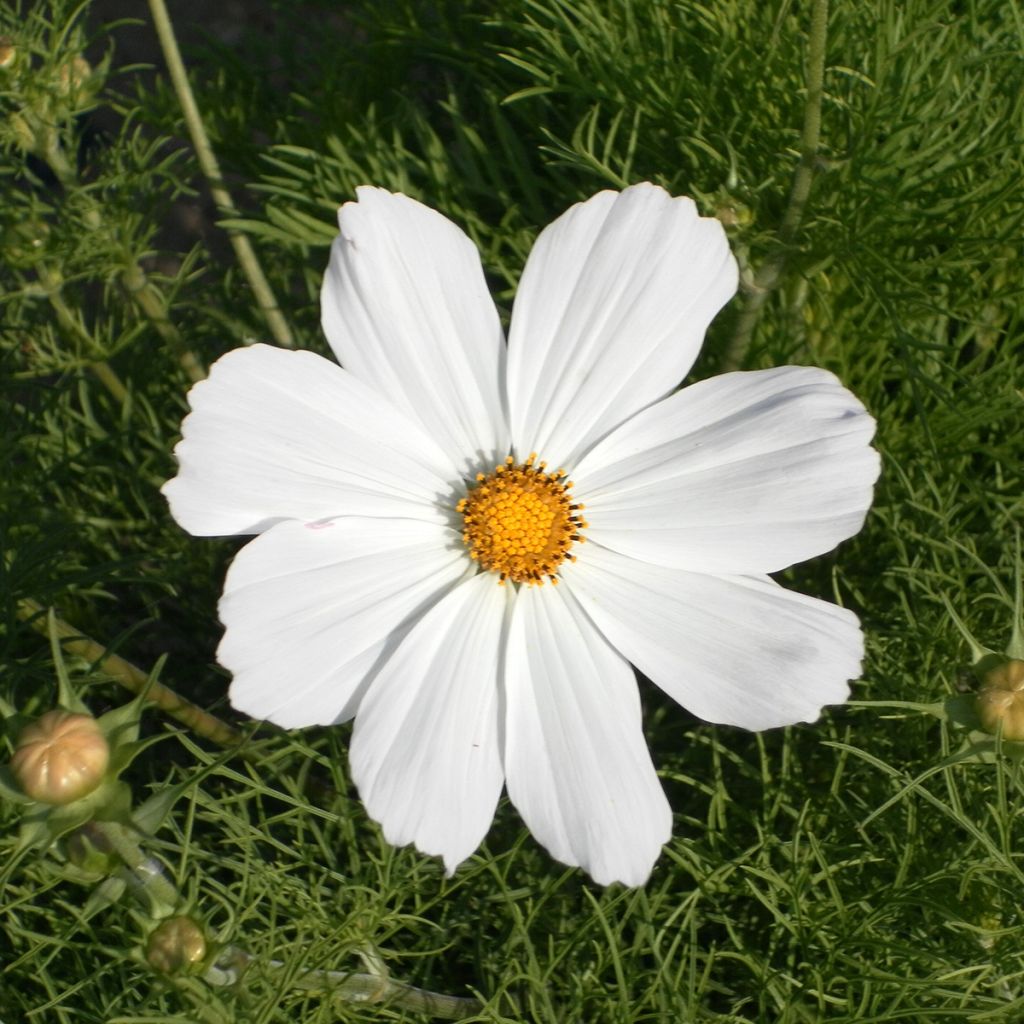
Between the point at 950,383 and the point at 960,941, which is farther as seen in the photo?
the point at 950,383

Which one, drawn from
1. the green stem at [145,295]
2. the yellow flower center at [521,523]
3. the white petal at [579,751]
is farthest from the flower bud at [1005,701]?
the green stem at [145,295]

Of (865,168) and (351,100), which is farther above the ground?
(351,100)

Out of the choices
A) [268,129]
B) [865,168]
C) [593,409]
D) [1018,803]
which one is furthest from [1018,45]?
[268,129]

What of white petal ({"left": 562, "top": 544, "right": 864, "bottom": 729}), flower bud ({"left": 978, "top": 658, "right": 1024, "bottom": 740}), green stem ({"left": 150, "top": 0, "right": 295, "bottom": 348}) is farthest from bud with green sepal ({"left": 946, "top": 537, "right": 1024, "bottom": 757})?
green stem ({"left": 150, "top": 0, "right": 295, "bottom": 348})

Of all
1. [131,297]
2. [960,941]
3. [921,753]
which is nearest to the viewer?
[960,941]

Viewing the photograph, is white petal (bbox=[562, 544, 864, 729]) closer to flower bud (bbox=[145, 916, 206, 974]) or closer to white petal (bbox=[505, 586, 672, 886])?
white petal (bbox=[505, 586, 672, 886])

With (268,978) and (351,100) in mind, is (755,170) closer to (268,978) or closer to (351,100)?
(351,100)

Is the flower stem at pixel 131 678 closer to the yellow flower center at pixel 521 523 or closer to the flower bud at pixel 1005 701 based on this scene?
the yellow flower center at pixel 521 523
